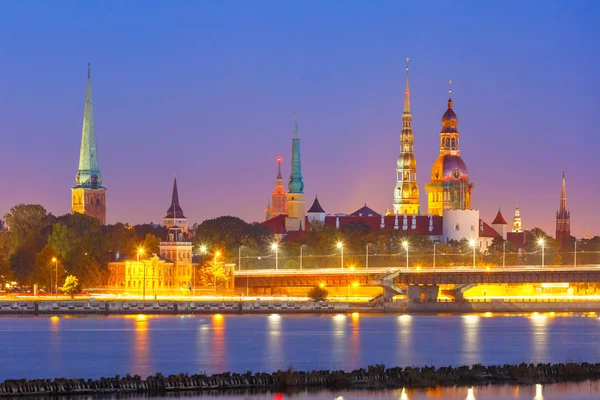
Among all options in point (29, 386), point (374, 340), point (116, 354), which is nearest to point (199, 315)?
point (374, 340)

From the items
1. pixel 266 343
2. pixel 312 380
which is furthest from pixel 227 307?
pixel 312 380

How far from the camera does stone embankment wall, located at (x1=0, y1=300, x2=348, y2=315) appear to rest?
176 metres

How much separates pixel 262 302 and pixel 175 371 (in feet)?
296

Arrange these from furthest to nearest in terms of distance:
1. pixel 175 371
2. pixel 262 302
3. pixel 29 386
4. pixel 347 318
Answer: pixel 262 302 < pixel 347 318 < pixel 175 371 < pixel 29 386

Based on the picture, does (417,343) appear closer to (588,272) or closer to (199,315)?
(199,315)

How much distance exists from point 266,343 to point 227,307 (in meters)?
56.1

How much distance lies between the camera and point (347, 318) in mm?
177375

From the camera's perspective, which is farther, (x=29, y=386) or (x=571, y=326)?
(x=571, y=326)

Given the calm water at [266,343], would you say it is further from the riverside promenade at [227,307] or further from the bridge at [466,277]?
the bridge at [466,277]


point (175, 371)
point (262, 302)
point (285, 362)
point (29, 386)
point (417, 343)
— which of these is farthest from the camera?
point (262, 302)

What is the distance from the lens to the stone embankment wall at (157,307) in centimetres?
17562

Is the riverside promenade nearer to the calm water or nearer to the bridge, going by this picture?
the bridge

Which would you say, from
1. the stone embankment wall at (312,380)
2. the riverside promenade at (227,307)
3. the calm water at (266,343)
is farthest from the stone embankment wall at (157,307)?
the stone embankment wall at (312,380)

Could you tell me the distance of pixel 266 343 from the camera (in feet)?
425
